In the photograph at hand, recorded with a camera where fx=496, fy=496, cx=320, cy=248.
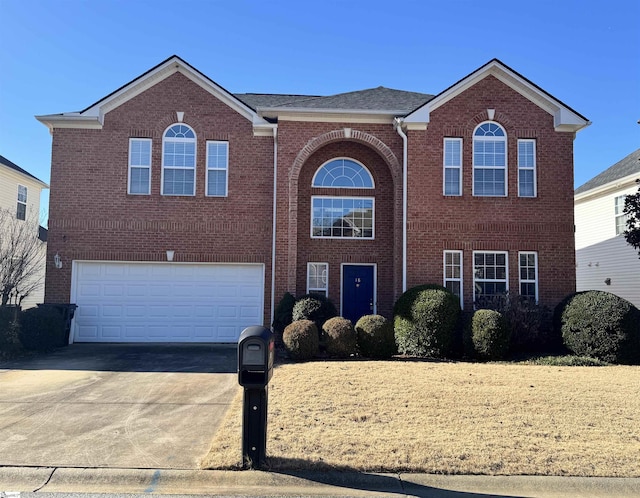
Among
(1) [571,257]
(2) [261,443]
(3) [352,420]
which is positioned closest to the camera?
(2) [261,443]

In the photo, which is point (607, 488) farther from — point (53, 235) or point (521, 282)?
point (53, 235)

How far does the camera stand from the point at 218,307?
14023 mm

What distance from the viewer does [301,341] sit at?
10.8 meters

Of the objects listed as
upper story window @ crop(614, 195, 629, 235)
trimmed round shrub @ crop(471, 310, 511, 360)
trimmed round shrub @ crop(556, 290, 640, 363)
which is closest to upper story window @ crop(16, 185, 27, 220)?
trimmed round shrub @ crop(471, 310, 511, 360)

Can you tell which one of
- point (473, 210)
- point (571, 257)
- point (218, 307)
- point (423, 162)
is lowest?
A: point (218, 307)

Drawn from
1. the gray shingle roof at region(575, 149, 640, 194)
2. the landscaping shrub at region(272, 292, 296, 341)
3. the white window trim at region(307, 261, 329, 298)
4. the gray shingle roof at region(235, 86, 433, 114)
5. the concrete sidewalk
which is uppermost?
the gray shingle roof at region(235, 86, 433, 114)

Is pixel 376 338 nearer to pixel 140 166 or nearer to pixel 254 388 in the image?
pixel 254 388

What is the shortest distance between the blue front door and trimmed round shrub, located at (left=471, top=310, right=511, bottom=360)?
3756 millimetres

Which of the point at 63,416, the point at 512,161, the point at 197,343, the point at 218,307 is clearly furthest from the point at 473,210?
the point at 63,416

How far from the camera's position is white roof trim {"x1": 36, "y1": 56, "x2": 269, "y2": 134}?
1395 centimetres

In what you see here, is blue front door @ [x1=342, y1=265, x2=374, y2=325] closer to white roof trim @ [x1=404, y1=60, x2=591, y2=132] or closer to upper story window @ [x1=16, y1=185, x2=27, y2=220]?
white roof trim @ [x1=404, y1=60, x2=591, y2=132]

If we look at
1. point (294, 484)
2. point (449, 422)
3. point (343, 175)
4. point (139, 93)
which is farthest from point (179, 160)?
point (294, 484)

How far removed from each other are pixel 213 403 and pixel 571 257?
10.8 meters

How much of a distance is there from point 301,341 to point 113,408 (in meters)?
4.51
